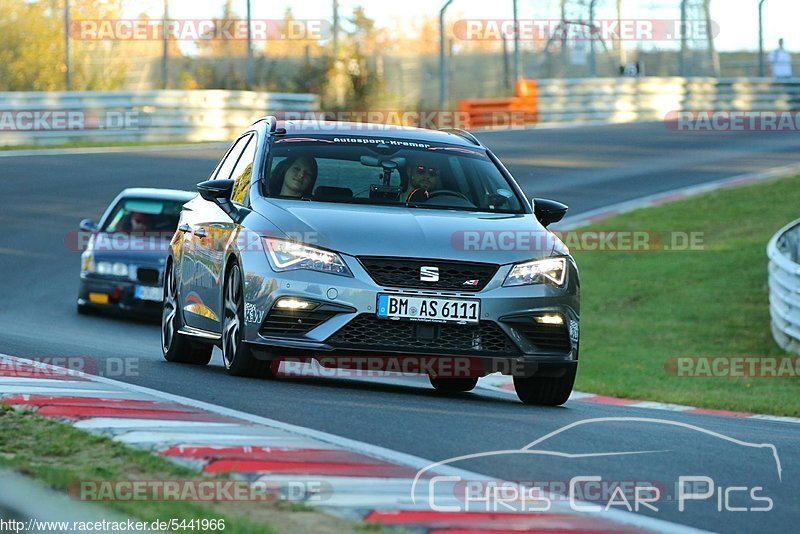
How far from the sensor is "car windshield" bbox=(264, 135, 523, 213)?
9344 mm

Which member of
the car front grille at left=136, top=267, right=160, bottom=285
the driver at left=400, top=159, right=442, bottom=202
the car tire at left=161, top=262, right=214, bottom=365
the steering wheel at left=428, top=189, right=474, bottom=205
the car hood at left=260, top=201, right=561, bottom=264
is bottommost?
the car front grille at left=136, top=267, right=160, bottom=285

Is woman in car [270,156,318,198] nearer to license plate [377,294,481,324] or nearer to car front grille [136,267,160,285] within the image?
license plate [377,294,481,324]

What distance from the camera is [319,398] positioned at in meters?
8.09

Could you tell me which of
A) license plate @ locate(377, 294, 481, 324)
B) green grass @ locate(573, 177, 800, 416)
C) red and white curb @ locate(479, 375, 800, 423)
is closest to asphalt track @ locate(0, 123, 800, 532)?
license plate @ locate(377, 294, 481, 324)

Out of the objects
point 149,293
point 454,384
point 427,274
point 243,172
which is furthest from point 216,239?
point 149,293

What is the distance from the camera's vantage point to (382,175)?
9.47 m

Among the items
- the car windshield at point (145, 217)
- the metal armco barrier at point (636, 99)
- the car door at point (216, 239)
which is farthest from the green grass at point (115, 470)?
the metal armco barrier at point (636, 99)

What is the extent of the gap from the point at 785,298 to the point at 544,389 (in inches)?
264

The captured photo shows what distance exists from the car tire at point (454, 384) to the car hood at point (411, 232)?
1.50 m

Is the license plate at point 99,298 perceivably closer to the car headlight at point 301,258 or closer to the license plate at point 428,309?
the car headlight at point 301,258

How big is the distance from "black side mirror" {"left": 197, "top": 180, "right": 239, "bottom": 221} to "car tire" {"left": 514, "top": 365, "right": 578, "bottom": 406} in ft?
6.64

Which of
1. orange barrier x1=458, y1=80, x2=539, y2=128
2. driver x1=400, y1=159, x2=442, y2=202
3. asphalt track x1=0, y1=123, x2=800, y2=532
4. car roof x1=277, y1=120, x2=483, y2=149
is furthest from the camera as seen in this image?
orange barrier x1=458, y1=80, x2=539, y2=128

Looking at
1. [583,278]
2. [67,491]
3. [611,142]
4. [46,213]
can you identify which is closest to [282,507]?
[67,491]

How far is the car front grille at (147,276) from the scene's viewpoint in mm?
15852
